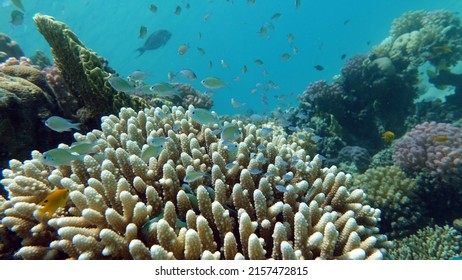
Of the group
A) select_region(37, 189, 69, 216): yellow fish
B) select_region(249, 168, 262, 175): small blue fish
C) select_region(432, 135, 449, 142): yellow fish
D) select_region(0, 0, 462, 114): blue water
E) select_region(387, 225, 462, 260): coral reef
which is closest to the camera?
select_region(37, 189, 69, 216): yellow fish

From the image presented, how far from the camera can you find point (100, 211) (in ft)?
9.90

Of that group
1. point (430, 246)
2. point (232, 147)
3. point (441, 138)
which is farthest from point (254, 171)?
point (441, 138)

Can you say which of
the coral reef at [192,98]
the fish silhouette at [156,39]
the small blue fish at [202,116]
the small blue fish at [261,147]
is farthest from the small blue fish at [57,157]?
the fish silhouette at [156,39]

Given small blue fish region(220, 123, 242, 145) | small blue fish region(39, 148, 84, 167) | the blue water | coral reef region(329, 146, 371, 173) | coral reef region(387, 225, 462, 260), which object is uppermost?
the blue water

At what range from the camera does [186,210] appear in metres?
3.17

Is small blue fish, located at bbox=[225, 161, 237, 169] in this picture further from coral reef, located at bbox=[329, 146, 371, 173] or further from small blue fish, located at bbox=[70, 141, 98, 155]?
coral reef, located at bbox=[329, 146, 371, 173]

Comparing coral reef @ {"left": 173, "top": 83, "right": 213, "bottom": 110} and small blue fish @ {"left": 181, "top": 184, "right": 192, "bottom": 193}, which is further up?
coral reef @ {"left": 173, "top": 83, "right": 213, "bottom": 110}

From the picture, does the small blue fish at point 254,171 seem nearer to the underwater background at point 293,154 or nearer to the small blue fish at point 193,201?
the underwater background at point 293,154

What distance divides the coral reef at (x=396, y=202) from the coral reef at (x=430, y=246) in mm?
501

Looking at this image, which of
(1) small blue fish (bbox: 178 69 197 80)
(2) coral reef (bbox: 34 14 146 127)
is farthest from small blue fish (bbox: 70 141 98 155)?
(1) small blue fish (bbox: 178 69 197 80)

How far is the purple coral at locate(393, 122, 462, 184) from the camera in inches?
262

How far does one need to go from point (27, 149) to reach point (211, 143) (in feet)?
10.5

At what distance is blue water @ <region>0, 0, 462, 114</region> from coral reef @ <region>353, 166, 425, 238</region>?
2858cm
